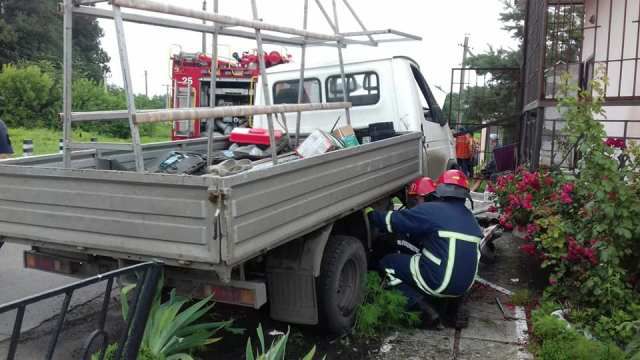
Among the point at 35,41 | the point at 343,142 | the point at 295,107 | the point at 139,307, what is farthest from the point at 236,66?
the point at 35,41

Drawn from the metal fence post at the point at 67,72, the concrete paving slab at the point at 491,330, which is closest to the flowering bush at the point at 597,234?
the concrete paving slab at the point at 491,330

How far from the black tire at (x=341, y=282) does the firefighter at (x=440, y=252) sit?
14.6 inches

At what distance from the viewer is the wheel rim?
4.12m

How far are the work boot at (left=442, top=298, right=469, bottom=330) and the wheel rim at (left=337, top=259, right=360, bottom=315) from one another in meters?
0.76

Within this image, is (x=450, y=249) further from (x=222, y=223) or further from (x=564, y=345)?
(x=222, y=223)

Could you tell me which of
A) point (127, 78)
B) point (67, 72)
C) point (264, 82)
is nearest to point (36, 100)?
point (67, 72)

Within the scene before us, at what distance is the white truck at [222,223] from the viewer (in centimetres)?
284

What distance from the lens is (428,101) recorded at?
21.5ft

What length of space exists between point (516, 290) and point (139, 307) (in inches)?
159

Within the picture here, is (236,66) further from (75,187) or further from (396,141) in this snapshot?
(75,187)

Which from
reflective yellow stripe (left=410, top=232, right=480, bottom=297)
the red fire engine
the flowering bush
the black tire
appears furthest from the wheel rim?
the red fire engine

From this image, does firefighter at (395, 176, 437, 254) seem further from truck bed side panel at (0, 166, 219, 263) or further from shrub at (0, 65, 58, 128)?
shrub at (0, 65, 58, 128)

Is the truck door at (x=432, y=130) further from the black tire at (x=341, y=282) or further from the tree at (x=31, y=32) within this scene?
the tree at (x=31, y=32)

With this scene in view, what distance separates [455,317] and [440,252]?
0.55 meters
